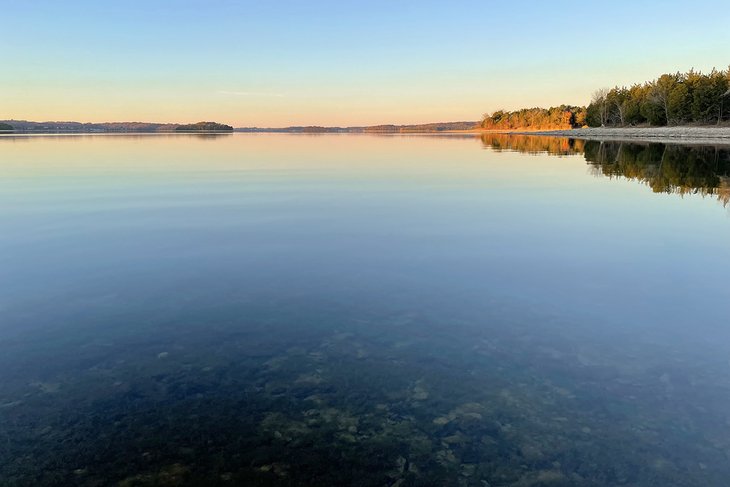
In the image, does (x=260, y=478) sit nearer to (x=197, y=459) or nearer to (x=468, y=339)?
(x=197, y=459)

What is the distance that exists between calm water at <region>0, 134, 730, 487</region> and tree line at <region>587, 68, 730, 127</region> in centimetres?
11367

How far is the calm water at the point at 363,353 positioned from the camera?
5734 mm

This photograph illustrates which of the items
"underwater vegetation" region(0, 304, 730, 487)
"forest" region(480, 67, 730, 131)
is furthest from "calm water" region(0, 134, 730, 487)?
"forest" region(480, 67, 730, 131)

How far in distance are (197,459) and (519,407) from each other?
4.33 metres

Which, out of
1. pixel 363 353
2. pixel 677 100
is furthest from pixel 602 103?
pixel 363 353

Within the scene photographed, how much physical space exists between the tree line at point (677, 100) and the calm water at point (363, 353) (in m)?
114

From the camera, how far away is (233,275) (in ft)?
41.6

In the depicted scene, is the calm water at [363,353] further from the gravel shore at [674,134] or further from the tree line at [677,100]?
the tree line at [677,100]

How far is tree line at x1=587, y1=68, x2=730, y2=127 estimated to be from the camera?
10694 centimetres

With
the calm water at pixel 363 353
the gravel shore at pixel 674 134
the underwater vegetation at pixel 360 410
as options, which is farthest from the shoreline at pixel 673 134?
the underwater vegetation at pixel 360 410

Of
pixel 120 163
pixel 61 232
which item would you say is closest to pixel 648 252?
pixel 61 232

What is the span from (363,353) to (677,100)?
13227cm

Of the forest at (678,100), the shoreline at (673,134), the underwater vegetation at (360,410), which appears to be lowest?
the underwater vegetation at (360,410)

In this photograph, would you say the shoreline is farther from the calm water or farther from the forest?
the calm water
